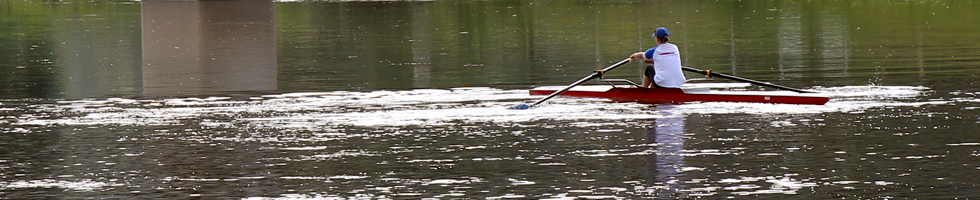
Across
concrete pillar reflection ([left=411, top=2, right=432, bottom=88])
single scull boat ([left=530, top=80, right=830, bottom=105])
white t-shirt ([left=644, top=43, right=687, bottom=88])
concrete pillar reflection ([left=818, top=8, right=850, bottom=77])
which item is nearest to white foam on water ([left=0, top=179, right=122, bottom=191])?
single scull boat ([left=530, top=80, right=830, bottom=105])

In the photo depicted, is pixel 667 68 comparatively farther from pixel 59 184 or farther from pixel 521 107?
pixel 59 184

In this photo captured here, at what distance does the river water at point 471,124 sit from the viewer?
13828 millimetres

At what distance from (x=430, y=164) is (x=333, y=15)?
182 feet

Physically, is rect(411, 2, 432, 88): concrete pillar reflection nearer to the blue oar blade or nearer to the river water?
the river water

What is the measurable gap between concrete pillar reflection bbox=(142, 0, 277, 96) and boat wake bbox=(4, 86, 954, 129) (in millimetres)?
2593

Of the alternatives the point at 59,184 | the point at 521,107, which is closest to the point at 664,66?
the point at 521,107

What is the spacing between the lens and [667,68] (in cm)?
2188

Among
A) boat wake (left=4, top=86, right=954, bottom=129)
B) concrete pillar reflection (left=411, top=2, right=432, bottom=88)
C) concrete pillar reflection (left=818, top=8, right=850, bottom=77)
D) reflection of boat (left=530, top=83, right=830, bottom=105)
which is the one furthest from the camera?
concrete pillar reflection (left=818, top=8, right=850, bottom=77)

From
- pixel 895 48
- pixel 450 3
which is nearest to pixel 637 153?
pixel 895 48

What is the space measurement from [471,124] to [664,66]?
407cm

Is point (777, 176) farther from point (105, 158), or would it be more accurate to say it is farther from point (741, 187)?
point (105, 158)

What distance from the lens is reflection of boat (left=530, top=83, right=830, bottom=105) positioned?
67.3 ft

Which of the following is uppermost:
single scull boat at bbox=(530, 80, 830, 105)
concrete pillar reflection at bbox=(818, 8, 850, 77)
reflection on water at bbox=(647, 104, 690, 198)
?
concrete pillar reflection at bbox=(818, 8, 850, 77)

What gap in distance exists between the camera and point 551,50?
38375 mm
